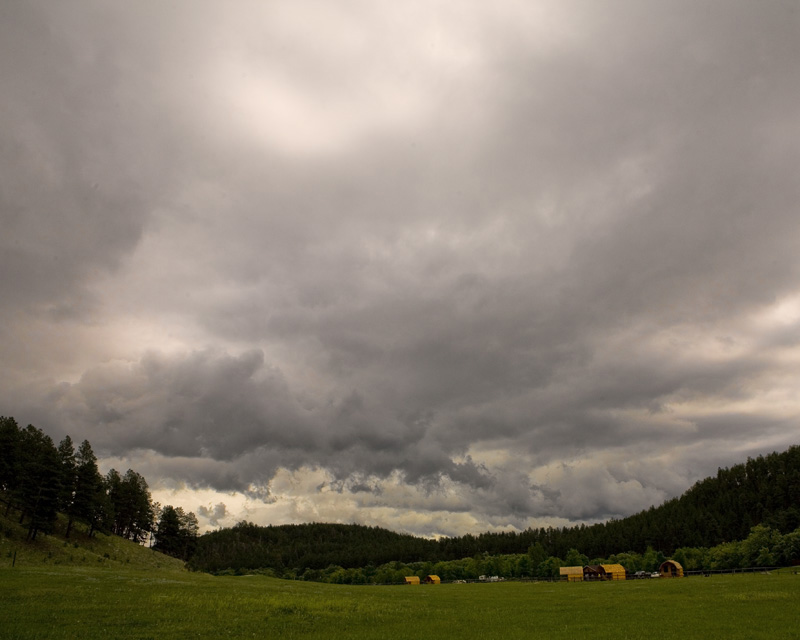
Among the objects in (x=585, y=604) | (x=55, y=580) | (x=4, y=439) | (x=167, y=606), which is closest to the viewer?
(x=167, y=606)

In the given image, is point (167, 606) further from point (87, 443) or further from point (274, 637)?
point (87, 443)

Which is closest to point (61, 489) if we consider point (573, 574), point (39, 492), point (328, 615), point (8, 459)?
point (39, 492)

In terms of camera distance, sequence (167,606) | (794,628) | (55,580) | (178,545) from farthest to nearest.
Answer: (178,545) < (55,580) < (167,606) < (794,628)

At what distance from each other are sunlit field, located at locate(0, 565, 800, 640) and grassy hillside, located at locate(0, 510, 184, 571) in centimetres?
1455

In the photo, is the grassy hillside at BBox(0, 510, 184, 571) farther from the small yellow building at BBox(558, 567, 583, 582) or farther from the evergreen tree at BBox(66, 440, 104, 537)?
the small yellow building at BBox(558, 567, 583, 582)

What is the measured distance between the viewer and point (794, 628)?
103 feet

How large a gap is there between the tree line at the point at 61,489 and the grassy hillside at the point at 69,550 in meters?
1.64

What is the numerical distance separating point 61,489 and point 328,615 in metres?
65.8

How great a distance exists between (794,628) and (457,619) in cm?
2252

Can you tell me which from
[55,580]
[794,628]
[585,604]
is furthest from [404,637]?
[55,580]

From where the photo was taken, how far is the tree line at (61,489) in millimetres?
79875

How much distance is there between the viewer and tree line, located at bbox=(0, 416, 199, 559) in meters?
79.9

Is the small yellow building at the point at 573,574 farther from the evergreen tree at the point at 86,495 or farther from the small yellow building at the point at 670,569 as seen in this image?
the evergreen tree at the point at 86,495

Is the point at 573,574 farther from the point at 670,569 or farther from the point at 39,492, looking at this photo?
the point at 39,492
